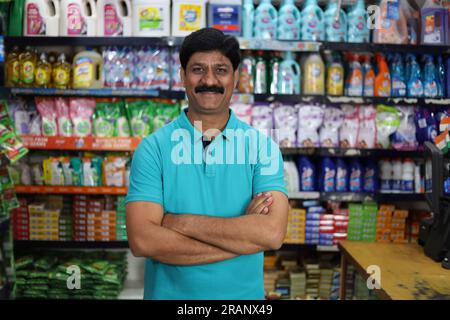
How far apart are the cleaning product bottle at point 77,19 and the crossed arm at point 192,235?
2.32m

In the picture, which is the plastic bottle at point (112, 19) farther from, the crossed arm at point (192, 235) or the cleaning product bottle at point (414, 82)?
the crossed arm at point (192, 235)

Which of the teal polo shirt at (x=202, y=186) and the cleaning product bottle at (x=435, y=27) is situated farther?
the cleaning product bottle at (x=435, y=27)

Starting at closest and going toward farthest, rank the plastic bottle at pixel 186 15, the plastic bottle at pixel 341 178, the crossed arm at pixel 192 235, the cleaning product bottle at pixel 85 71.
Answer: the crossed arm at pixel 192 235
the plastic bottle at pixel 186 15
the cleaning product bottle at pixel 85 71
the plastic bottle at pixel 341 178

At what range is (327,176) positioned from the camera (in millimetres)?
3621

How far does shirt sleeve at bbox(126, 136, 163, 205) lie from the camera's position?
155 centimetres

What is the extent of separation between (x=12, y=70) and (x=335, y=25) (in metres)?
2.41

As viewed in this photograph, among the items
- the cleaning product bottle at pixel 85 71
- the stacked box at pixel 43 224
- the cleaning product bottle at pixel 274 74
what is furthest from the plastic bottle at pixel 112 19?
the stacked box at pixel 43 224

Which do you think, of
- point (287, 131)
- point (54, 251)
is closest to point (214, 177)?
point (287, 131)

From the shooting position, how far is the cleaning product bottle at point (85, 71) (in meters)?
3.54

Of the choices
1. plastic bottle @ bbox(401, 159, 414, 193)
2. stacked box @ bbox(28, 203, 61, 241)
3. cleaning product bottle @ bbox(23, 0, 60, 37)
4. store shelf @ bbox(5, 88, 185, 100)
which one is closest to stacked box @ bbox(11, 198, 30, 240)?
stacked box @ bbox(28, 203, 61, 241)

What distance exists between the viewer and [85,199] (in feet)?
12.2

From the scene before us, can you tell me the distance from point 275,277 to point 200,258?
2353 mm

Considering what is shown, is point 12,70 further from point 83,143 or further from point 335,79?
point 335,79

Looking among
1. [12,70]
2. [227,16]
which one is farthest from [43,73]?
[227,16]
